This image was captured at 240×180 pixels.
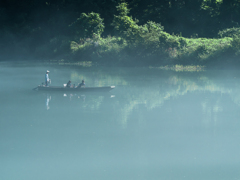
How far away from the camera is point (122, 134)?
15.0 metres

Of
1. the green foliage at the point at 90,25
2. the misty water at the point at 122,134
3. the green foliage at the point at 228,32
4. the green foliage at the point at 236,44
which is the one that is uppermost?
the green foliage at the point at 90,25

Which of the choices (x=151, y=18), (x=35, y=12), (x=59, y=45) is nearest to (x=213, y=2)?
(x=151, y=18)

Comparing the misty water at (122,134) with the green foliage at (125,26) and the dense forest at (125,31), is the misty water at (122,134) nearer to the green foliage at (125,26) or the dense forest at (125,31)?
the dense forest at (125,31)

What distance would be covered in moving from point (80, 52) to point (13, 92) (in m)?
28.1

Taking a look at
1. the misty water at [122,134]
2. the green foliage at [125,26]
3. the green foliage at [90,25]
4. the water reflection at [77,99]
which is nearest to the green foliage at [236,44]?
the green foliage at [125,26]

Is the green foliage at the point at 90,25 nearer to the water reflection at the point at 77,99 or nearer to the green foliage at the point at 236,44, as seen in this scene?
the green foliage at the point at 236,44

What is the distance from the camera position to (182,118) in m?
17.8

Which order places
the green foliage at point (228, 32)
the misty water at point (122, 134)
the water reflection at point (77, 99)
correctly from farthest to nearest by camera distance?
the green foliage at point (228, 32), the water reflection at point (77, 99), the misty water at point (122, 134)

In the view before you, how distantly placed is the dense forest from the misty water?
16741 mm

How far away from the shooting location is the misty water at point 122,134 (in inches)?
450

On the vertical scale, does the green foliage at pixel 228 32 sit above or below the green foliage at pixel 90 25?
below

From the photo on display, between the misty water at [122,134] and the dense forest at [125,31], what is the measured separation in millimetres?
16741

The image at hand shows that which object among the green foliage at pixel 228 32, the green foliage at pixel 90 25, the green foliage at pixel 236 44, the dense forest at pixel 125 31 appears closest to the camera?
the green foliage at pixel 236 44

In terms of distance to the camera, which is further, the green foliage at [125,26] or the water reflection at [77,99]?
the green foliage at [125,26]
